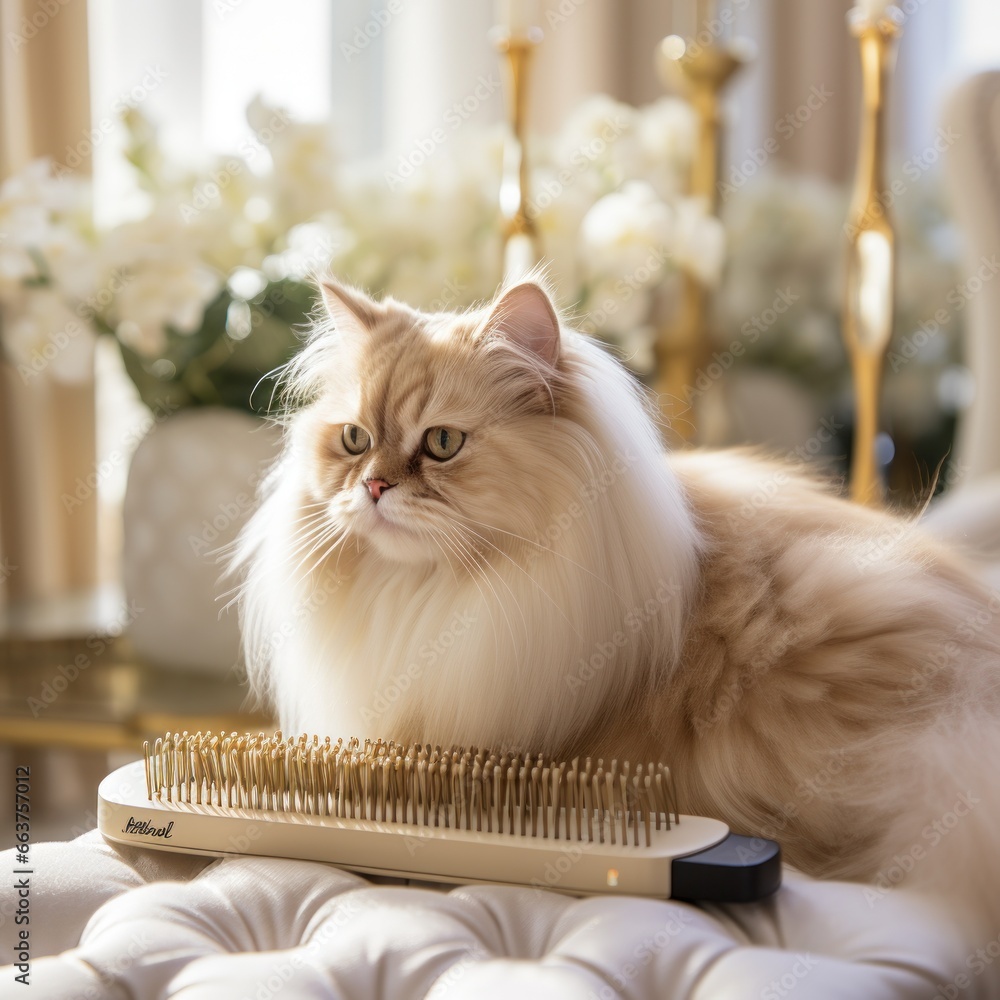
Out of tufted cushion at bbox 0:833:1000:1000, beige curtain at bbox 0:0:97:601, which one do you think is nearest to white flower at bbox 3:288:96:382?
beige curtain at bbox 0:0:97:601

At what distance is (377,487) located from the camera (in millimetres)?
962

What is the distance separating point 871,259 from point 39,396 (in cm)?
164

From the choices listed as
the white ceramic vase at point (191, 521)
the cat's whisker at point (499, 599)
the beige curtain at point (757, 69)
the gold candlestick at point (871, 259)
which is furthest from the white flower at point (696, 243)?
the cat's whisker at point (499, 599)

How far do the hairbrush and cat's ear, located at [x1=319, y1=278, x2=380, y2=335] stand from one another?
42 centimetres

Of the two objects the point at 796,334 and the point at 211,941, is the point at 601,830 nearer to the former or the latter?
the point at 211,941

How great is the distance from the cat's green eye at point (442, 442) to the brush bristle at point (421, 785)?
0.27 meters

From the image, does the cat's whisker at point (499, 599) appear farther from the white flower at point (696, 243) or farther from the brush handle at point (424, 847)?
the white flower at point (696, 243)

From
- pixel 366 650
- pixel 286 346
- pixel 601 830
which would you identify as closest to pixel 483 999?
pixel 601 830

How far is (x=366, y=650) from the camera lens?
1.05 meters

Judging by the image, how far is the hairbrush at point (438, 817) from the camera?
0.81m

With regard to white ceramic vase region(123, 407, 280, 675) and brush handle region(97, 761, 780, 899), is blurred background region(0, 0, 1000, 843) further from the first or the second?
brush handle region(97, 761, 780, 899)

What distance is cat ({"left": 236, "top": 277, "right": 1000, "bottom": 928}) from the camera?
0.93m

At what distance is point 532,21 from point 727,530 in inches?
50.6

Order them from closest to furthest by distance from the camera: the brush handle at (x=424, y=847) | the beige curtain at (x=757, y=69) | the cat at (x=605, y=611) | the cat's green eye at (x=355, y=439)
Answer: the brush handle at (x=424, y=847) → the cat at (x=605, y=611) → the cat's green eye at (x=355, y=439) → the beige curtain at (x=757, y=69)
